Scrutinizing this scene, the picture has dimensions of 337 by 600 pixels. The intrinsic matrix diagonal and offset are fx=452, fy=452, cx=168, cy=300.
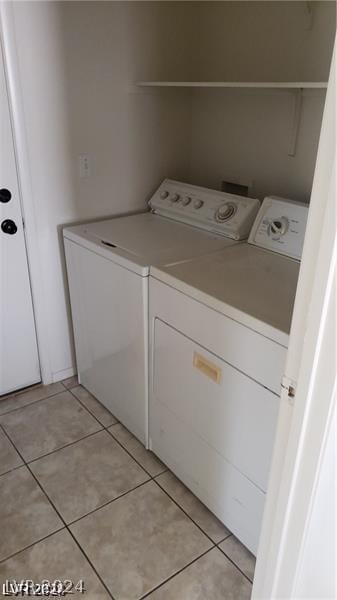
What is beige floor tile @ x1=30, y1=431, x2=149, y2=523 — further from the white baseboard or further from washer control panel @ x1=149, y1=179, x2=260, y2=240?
washer control panel @ x1=149, y1=179, x2=260, y2=240

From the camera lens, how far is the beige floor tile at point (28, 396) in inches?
92.4

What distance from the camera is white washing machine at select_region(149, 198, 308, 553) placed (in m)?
1.36

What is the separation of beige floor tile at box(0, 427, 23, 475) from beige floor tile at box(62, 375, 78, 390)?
0.46 meters

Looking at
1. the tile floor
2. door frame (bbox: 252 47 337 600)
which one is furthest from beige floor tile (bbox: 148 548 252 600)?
door frame (bbox: 252 47 337 600)

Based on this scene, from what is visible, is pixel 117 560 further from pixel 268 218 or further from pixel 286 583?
pixel 268 218

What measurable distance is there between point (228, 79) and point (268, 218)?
82 centimetres

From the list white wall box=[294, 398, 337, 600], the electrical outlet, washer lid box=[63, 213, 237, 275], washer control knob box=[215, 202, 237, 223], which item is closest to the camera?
white wall box=[294, 398, 337, 600]

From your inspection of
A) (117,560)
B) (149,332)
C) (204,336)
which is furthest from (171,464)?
(204,336)

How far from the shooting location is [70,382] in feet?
8.34

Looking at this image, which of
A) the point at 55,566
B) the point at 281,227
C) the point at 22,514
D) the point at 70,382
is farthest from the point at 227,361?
the point at 70,382

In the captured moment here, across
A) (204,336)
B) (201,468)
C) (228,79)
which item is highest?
(228,79)

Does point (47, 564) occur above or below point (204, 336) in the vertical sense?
below

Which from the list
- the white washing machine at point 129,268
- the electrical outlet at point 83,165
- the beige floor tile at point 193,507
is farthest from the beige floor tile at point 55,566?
the electrical outlet at point 83,165

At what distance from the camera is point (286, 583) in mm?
1059
